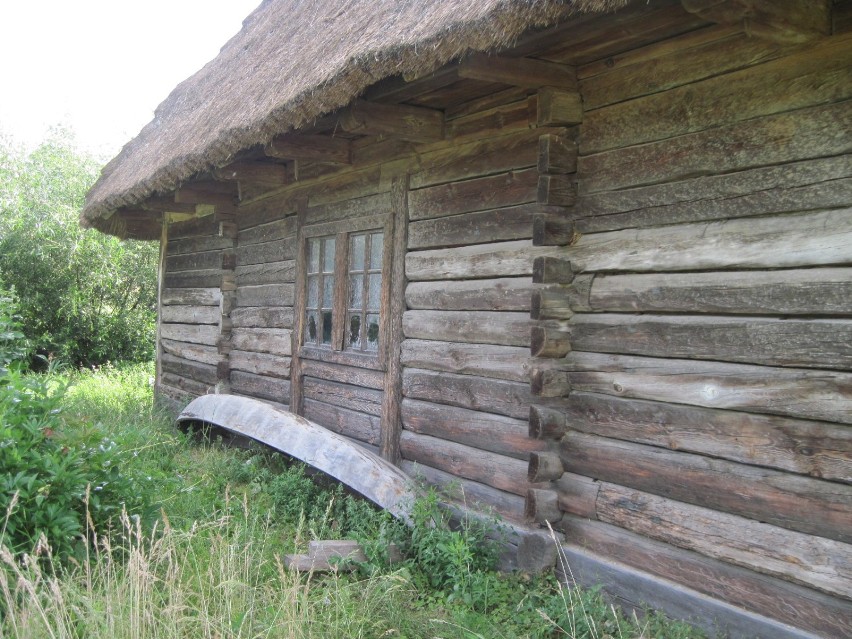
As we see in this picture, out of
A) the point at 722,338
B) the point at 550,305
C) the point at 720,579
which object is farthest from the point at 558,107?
the point at 720,579

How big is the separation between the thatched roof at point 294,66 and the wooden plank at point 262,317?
1.36 meters

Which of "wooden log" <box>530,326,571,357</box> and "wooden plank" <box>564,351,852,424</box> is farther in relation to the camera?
"wooden log" <box>530,326,571,357</box>

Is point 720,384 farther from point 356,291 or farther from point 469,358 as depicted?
point 356,291

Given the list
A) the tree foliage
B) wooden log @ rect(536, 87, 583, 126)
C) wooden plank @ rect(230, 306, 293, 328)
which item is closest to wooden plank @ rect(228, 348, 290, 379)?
wooden plank @ rect(230, 306, 293, 328)

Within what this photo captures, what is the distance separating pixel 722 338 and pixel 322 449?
2752mm

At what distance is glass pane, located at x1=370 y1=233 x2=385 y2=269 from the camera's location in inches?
216

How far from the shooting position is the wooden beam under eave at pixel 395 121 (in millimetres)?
4465

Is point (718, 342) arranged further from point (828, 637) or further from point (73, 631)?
point (73, 631)

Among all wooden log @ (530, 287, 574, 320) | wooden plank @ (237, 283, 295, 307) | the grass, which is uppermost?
wooden plank @ (237, 283, 295, 307)

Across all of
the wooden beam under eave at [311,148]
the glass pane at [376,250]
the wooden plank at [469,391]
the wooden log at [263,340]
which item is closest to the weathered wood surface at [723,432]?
the wooden plank at [469,391]

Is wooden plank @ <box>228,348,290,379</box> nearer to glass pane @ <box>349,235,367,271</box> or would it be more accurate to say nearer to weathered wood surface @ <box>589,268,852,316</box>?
glass pane @ <box>349,235,367,271</box>

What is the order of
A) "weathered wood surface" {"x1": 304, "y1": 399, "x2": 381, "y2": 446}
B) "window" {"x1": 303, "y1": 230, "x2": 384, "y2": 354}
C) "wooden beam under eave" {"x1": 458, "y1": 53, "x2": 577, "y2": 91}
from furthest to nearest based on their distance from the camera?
"window" {"x1": 303, "y1": 230, "x2": 384, "y2": 354} < "weathered wood surface" {"x1": 304, "y1": 399, "x2": 381, "y2": 446} < "wooden beam under eave" {"x1": 458, "y1": 53, "x2": 577, "y2": 91}

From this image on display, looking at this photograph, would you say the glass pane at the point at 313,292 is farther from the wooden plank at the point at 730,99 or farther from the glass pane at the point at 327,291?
the wooden plank at the point at 730,99

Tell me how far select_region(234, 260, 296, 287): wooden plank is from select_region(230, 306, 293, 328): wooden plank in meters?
0.25
